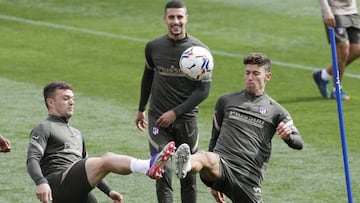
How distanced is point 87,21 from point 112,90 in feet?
22.3

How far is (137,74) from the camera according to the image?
2088 centimetres

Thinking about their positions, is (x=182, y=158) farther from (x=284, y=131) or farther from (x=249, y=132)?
(x=249, y=132)

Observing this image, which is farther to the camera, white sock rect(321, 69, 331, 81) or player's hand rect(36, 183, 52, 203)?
white sock rect(321, 69, 331, 81)

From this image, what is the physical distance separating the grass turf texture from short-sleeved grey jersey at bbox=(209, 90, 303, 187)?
170 centimetres

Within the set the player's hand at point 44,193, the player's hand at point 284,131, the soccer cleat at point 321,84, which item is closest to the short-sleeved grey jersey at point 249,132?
the player's hand at point 284,131

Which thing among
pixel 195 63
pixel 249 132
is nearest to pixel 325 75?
pixel 195 63

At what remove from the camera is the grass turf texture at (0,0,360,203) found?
558 inches

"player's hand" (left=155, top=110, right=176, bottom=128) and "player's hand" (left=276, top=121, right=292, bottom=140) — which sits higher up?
"player's hand" (left=276, top=121, right=292, bottom=140)

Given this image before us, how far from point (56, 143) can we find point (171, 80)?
1.64 m

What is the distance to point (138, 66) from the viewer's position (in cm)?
2155

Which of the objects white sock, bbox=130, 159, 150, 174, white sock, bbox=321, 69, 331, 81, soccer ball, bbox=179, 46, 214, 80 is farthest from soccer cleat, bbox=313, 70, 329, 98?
white sock, bbox=130, 159, 150, 174

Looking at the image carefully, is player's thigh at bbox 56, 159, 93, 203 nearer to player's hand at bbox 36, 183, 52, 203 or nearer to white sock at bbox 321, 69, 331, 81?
player's hand at bbox 36, 183, 52, 203

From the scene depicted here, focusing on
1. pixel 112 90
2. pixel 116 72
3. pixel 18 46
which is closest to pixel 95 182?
pixel 112 90

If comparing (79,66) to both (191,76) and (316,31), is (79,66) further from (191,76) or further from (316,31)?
(191,76)
